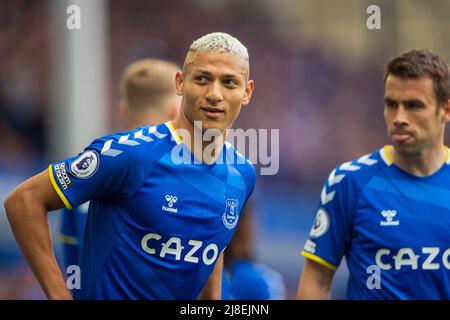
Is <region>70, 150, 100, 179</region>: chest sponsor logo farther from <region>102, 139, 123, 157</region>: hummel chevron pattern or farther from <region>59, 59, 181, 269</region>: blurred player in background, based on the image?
<region>59, 59, 181, 269</region>: blurred player in background

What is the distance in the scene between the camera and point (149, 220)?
3.84 meters

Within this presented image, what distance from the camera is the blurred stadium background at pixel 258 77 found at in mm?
10906

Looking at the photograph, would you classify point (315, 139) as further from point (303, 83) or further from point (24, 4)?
point (24, 4)

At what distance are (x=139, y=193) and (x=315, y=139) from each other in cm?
1139

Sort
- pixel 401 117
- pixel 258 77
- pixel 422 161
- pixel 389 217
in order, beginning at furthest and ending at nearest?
1. pixel 258 77
2. pixel 422 161
3. pixel 389 217
4. pixel 401 117

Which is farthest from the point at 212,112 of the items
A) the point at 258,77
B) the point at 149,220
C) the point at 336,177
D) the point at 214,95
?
the point at 258,77

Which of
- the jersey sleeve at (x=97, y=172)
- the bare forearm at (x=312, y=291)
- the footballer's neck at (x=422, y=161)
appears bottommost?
the bare forearm at (x=312, y=291)

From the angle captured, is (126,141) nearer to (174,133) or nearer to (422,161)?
(174,133)

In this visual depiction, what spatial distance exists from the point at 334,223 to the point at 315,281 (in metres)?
0.35

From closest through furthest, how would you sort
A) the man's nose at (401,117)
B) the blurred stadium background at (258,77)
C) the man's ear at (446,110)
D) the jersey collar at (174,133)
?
1. the jersey collar at (174,133)
2. the man's nose at (401,117)
3. the man's ear at (446,110)
4. the blurred stadium background at (258,77)

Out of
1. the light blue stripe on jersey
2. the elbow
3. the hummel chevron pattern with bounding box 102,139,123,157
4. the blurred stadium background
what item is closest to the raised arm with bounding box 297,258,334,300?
the light blue stripe on jersey

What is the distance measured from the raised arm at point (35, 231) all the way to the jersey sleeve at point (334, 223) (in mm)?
1714

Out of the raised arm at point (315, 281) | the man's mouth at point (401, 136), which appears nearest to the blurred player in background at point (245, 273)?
the raised arm at point (315, 281)

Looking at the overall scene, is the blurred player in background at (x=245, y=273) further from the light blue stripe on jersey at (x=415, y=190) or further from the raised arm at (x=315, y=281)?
the light blue stripe on jersey at (x=415, y=190)
